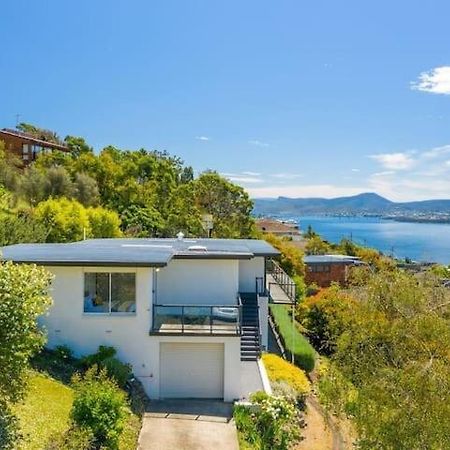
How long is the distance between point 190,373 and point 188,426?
9.96 feet

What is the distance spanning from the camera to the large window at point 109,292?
58.6 ft

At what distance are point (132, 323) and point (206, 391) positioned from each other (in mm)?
3665

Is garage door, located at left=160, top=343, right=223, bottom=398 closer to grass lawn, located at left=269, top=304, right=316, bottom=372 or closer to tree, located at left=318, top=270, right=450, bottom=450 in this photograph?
grass lawn, located at left=269, top=304, right=316, bottom=372

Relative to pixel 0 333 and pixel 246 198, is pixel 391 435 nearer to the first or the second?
pixel 0 333

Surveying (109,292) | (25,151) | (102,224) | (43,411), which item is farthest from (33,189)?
(43,411)

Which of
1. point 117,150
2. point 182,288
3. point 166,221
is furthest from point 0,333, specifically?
point 117,150

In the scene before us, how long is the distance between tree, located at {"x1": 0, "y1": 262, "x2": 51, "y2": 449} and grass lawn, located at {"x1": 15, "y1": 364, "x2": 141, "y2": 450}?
965mm

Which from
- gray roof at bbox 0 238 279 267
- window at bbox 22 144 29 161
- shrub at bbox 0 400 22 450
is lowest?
shrub at bbox 0 400 22 450

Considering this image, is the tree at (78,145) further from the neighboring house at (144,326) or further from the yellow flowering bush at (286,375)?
the yellow flowering bush at (286,375)

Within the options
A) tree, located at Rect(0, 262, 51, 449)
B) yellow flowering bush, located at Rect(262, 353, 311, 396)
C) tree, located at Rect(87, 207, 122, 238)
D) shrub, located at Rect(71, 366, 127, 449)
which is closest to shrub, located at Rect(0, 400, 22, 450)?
tree, located at Rect(0, 262, 51, 449)

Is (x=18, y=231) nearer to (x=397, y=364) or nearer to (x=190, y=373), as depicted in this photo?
(x=190, y=373)

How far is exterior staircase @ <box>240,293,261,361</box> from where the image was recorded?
19.3 meters

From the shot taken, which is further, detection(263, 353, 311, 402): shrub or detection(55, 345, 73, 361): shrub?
detection(263, 353, 311, 402): shrub

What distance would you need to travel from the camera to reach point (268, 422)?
633 inches
